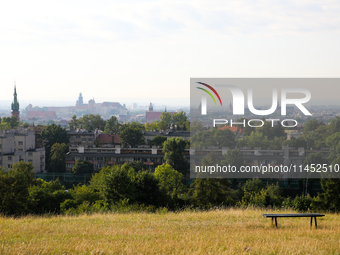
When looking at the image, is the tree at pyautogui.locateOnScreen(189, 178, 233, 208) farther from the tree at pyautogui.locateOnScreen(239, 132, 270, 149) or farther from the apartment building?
the apartment building

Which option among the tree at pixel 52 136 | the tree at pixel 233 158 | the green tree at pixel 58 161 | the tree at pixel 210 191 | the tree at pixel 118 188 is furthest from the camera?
the tree at pixel 52 136

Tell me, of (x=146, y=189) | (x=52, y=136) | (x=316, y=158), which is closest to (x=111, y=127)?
(x=52, y=136)

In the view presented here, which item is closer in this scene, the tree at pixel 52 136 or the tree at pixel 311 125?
the tree at pixel 311 125

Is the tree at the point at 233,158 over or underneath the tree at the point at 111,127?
underneath

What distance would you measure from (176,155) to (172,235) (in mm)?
39082

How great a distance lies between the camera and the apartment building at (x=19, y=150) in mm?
54344

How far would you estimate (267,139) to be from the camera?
26.4 metres

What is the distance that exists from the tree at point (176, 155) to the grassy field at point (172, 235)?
35.3m

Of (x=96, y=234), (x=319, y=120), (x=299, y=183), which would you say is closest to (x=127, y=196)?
(x=96, y=234)

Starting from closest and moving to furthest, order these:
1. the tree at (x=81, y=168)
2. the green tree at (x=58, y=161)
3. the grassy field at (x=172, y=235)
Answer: the grassy field at (x=172, y=235) < the tree at (x=81, y=168) < the green tree at (x=58, y=161)

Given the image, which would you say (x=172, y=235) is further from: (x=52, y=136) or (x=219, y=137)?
(x=52, y=136)

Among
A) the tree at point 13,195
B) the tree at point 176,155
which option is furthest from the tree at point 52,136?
the tree at point 13,195

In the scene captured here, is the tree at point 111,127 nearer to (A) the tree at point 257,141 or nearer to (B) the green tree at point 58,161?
(B) the green tree at point 58,161

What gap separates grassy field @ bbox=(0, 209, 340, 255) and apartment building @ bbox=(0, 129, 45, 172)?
46.6 m
